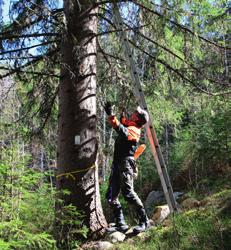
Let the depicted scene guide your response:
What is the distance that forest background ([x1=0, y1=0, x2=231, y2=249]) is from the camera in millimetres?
3766

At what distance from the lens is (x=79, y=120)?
5430 mm

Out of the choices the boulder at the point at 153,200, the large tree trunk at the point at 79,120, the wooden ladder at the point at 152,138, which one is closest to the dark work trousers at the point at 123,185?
the large tree trunk at the point at 79,120

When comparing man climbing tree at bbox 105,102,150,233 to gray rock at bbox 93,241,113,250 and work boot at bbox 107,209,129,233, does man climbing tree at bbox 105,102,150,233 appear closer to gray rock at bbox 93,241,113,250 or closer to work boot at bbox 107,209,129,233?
work boot at bbox 107,209,129,233

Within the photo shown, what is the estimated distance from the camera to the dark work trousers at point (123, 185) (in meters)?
5.10

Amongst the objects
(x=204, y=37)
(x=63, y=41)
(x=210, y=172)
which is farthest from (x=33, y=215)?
(x=210, y=172)

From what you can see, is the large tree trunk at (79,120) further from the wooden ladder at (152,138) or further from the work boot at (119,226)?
the wooden ladder at (152,138)

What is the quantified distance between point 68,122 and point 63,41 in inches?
50.0

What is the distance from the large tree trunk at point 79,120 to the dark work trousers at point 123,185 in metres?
0.28

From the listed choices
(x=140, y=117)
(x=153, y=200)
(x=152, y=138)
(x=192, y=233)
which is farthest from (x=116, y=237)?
(x=153, y=200)

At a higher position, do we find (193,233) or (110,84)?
(110,84)

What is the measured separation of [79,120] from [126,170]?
3.45 ft

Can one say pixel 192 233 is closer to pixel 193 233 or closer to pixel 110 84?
pixel 193 233

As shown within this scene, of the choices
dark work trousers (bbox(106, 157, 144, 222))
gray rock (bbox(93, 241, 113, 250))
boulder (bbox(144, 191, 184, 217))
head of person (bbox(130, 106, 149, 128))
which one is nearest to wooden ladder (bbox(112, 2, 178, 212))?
head of person (bbox(130, 106, 149, 128))

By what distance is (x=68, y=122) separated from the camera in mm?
5426
